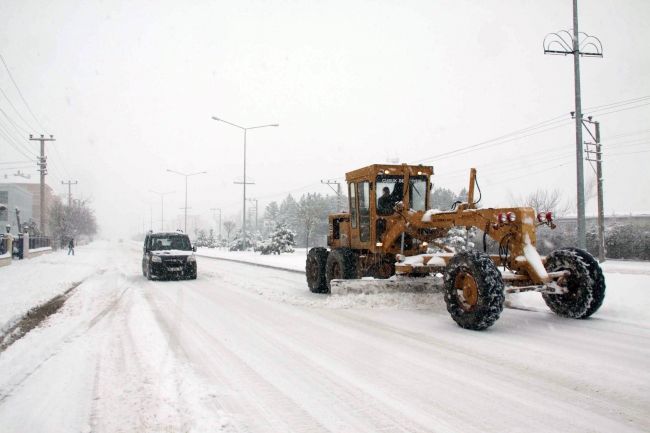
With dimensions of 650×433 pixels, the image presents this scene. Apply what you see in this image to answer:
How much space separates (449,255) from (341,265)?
2.64 meters

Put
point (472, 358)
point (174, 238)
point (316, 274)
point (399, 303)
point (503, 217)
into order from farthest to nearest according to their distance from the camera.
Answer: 1. point (174, 238)
2. point (316, 274)
3. point (399, 303)
4. point (503, 217)
5. point (472, 358)

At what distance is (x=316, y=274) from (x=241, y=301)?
2.42 metres

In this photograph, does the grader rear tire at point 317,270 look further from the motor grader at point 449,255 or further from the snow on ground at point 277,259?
the snow on ground at point 277,259

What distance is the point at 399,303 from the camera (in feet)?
29.3

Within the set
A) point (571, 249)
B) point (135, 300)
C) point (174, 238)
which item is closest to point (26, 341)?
point (135, 300)

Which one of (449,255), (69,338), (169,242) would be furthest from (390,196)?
(169,242)

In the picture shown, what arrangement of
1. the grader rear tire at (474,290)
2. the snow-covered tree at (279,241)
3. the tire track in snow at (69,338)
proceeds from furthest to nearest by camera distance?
1. the snow-covered tree at (279,241)
2. the grader rear tire at (474,290)
3. the tire track in snow at (69,338)

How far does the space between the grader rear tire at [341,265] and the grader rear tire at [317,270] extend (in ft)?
2.09

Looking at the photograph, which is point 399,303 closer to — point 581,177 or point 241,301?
point 241,301

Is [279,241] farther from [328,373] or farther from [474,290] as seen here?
[328,373]

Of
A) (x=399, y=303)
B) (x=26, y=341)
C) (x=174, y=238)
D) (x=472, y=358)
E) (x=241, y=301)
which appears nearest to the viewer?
(x=472, y=358)

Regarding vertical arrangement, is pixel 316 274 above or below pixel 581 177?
below

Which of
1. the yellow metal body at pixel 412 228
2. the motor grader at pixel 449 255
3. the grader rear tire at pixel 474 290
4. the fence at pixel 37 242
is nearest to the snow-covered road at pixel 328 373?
the grader rear tire at pixel 474 290

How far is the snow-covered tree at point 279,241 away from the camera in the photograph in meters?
39.2
